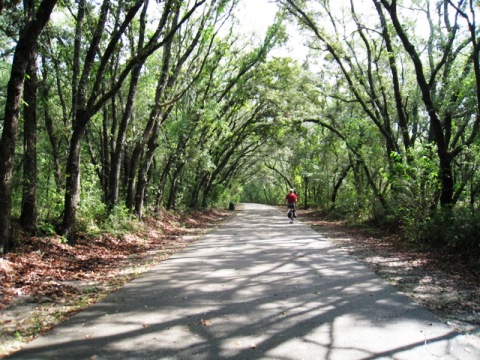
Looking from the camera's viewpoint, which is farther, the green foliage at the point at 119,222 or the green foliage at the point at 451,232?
the green foliage at the point at 119,222

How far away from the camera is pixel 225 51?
20906 mm

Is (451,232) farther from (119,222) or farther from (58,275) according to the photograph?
(119,222)

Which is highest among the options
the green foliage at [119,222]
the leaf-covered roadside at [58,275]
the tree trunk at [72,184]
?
the tree trunk at [72,184]

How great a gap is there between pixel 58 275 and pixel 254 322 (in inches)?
177

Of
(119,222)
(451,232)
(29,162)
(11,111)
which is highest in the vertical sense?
(11,111)

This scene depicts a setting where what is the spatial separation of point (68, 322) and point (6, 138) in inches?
166

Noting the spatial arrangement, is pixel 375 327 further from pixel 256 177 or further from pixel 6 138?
pixel 256 177

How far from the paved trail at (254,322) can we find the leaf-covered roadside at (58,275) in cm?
38

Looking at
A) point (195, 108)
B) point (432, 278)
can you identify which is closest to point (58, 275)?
point (432, 278)

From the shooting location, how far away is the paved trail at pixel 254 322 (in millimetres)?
4168

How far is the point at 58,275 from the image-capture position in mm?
7699

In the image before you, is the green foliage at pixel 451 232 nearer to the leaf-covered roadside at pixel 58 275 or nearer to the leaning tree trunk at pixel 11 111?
the leaf-covered roadside at pixel 58 275

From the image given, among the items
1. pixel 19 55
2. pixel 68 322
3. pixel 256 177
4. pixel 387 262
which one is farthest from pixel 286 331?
pixel 256 177

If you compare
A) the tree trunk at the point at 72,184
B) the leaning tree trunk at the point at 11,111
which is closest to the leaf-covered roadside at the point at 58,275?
the tree trunk at the point at 72,184
